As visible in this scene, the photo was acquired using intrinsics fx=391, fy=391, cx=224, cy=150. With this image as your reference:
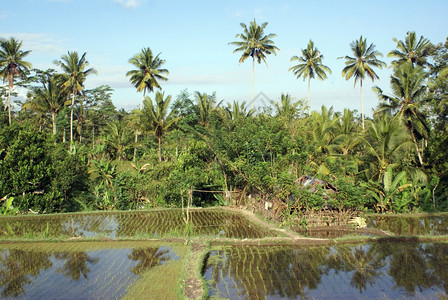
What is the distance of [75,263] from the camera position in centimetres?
811

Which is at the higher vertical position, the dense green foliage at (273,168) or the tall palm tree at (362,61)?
the tall palm tree at (362,61)

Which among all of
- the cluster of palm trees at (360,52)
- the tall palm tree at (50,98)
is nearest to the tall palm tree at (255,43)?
the cluster of palm trees at (360,52)

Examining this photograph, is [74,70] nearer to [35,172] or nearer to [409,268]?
[35,172]

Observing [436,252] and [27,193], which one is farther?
[27,193]

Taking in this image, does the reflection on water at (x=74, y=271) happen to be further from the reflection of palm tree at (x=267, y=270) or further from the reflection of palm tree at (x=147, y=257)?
the reflection of palm tree at (x=267, y=270)

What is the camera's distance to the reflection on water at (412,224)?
420 inches

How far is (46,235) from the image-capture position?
10.3 m

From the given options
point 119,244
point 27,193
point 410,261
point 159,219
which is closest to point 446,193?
point 410,261

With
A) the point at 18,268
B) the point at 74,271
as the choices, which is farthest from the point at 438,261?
the point at 18,268

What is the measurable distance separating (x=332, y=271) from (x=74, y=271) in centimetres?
492

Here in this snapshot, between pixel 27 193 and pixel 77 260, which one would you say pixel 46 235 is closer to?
pixel 77 260

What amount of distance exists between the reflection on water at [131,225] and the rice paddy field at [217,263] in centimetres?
6

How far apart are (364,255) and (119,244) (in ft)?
18.8

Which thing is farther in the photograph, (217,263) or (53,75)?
(53,75)
